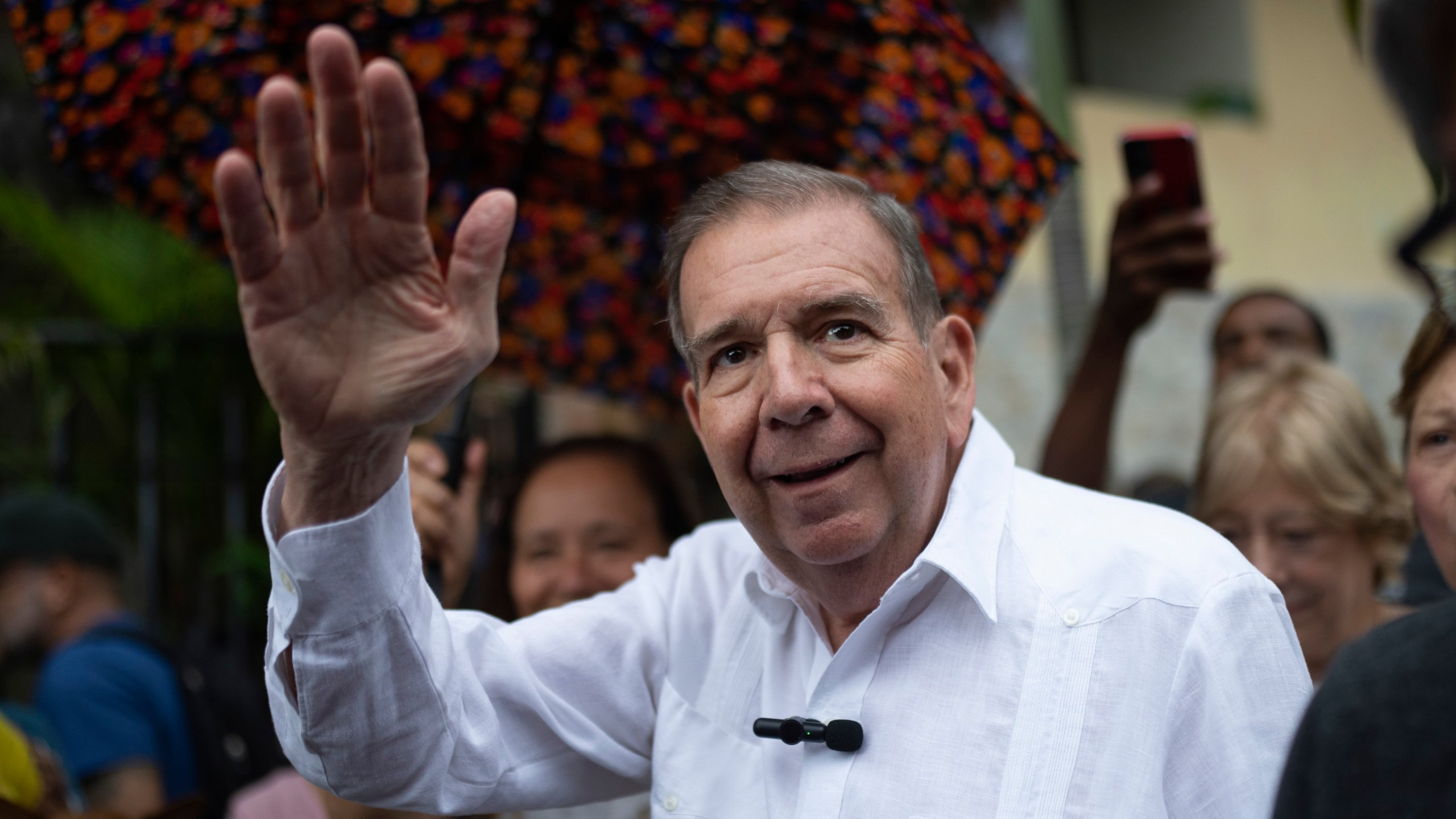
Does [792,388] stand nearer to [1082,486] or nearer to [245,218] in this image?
[245,218]

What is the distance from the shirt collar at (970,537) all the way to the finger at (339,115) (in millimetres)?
912

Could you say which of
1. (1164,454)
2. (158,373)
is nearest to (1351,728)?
(158,373)

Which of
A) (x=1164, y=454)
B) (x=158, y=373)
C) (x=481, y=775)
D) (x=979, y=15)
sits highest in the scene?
(x=979, y=15)

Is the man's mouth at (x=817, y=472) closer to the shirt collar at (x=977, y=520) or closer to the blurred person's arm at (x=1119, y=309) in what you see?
the shirt collar at (x=977, y=520)

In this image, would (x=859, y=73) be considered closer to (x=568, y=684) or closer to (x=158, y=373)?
(x=568, y=684)

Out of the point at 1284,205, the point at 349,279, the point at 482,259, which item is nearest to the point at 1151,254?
the point at 482,259

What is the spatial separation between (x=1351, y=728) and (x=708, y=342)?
3.81 ft

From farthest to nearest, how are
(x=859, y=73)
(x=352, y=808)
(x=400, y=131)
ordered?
(x=859, y=73), (x=352, y=808), (x=400, y=131)

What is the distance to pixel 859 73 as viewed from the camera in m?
3.16

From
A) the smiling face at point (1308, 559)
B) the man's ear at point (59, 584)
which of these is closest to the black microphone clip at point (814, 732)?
the smiling face at point (1308, 559)

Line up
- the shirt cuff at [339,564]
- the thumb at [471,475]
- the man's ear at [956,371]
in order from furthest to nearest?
the thumb at [471,475]
the man's ear at [956,371]
the shirt cuff at [339,564]

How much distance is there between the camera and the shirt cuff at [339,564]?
171cm

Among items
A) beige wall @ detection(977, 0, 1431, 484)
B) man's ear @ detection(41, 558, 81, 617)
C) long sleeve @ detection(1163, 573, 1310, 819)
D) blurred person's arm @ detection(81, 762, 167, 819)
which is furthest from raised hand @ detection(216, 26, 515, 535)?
beige wall @ detection(977, 0, 1431, 484)

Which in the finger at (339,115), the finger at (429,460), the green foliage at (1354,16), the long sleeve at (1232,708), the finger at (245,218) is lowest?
the finger at (429,460)
